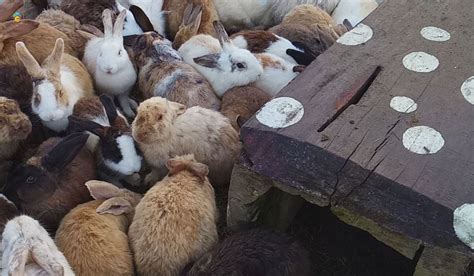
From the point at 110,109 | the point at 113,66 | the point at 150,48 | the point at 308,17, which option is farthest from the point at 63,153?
the point at 308,17

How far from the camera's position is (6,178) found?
3414mm

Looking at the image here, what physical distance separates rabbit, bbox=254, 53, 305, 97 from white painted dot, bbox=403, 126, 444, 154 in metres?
1.41

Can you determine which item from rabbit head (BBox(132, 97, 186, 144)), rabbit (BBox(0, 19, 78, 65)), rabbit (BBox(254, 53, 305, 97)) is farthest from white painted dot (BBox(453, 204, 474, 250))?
rabbit (BBox(0, 19, 78, 65))

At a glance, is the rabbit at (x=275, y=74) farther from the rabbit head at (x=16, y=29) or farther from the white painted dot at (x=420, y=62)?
the rabbit head at (x=16, y=29)

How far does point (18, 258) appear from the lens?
2.46 meters

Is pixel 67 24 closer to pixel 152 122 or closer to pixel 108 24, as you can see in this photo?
pixel 108 24

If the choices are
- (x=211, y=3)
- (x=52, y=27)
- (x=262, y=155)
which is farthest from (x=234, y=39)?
(x=262, y=155)

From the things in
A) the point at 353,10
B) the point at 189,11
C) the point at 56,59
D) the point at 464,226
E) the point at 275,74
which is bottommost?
the point at 353,10

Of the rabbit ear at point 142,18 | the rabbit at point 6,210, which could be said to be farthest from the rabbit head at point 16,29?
Result: the rabbit at point 6,210

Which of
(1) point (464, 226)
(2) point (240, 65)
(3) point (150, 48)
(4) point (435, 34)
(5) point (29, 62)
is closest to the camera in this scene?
(1) point (464, 226)

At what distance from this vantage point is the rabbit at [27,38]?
395 centimetres

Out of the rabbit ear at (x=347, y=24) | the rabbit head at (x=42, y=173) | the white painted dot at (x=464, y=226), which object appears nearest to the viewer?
the white painted dot at (x=464, y=226)

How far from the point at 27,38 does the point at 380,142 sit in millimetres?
2640

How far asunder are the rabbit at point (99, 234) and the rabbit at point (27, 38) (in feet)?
4.36
